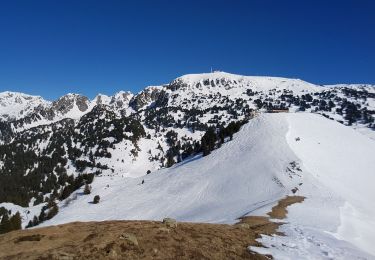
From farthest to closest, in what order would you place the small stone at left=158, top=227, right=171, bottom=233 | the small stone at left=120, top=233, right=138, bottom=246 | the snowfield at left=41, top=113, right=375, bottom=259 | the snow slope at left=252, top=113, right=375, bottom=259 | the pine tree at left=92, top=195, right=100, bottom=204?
1. the pine tree at left=92, top=195, right=100, bottom=204
2. the snowfield at left=41, top=113, right=375, bottom=259
3. the snow slope at left=252, top=113, right=375, bottom=259
4. the small stone at left=158, top=227, right=171, bottom=233
5. the small stone at left=120, top=233, right=138, bottom=246

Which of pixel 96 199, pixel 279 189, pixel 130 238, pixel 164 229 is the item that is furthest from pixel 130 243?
pixel 96 199

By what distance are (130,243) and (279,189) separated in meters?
65.1

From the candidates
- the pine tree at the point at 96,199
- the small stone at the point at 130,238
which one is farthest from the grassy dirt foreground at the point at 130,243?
the pine tree at the point at 96,199

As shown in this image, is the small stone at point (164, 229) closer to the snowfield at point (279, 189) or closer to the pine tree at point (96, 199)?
the snowfield at point (279, 189)

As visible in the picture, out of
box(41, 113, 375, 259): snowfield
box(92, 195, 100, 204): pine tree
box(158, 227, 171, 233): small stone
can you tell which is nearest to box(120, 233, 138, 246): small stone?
box(158, 227, 171, 233): small stone

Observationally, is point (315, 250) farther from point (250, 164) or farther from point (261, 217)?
point (250, 164)

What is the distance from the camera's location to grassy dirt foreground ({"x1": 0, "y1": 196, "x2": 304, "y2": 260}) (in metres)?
23.2

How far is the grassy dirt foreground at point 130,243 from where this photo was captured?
23194 mm

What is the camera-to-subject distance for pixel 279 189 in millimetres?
84562

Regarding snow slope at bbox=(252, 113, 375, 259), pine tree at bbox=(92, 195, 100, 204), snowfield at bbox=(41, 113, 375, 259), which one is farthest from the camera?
pine tree at bbox=(92, 195, 100, 204)

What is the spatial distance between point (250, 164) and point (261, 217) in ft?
188

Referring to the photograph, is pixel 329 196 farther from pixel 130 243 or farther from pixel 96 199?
pixel 96 199

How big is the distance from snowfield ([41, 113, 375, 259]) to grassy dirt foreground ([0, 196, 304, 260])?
277 centimetres

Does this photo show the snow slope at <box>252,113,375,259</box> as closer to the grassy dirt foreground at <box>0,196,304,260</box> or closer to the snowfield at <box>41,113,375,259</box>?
the snowfield at <box>41,113,375,259</box>
